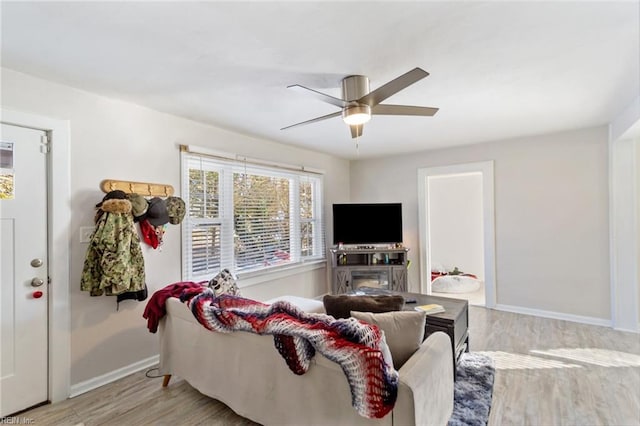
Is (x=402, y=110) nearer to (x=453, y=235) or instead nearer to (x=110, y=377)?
(x=110, y=377)

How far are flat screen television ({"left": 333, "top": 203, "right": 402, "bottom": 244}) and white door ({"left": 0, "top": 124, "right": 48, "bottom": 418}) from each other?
3.32 meters

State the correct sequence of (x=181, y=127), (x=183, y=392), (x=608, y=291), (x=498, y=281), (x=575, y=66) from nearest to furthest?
(x=575, y=66) < (x=183, y=392) < (x=181, y=127) < (x=608, y=291) < (x=498, y=281)

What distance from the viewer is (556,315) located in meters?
3.94

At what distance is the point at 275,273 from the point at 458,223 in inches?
166

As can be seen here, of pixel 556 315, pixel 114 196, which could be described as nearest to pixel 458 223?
pixel 556 315

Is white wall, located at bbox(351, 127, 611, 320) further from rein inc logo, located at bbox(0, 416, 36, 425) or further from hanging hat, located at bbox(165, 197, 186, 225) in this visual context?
rein inc logo, located at bbox(0, 416, 36, 425)

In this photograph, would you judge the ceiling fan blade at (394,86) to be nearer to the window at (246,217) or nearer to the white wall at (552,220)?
the window at (246,217)

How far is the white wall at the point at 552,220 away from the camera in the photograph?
3.72m

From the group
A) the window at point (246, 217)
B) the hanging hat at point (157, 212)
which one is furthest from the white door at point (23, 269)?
the window at point (246, 217)

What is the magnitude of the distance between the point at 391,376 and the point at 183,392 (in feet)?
6.06

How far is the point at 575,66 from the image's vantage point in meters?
2.13

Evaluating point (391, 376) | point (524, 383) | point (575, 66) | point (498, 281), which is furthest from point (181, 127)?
point (498, 281)

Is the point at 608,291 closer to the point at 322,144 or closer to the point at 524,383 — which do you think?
the point at 524,383

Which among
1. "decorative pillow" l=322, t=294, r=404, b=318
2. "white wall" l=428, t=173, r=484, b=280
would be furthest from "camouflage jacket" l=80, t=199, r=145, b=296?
"white wall" l=428, t=173, r=484, b=280
